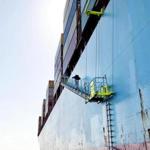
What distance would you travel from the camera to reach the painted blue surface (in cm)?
718

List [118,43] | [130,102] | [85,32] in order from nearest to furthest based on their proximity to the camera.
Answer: [130,102], [118,43], [85,32]

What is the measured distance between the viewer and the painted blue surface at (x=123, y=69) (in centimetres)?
718

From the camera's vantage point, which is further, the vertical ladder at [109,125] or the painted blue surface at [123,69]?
the vertical ladder at [109,125]

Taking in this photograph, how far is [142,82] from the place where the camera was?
23.5 feet

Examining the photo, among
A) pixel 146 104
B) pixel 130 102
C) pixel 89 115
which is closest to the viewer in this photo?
pixel 146 104

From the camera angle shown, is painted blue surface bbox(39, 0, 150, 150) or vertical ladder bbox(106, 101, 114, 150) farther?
vertical ladder bbox(106, 101, 114, 150)

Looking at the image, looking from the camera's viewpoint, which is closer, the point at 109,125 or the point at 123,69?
the point at 123,69

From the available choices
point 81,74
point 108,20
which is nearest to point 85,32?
point 81,74

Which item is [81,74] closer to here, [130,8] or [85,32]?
[85,32]

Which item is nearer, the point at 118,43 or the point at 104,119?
the point at 118,43

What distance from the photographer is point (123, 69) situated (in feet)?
28.4

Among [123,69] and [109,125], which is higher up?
[123,69]

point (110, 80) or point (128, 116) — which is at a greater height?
point (110, 80)

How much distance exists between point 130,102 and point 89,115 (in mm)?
5105
